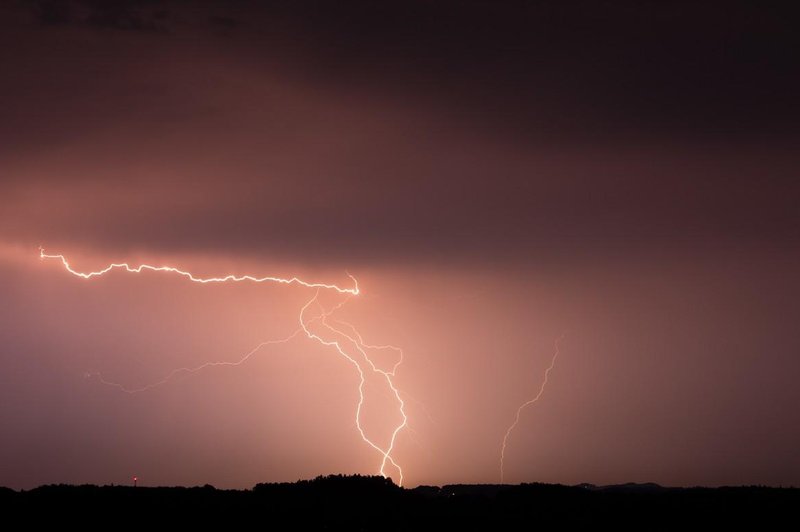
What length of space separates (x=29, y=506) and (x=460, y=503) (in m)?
12.0

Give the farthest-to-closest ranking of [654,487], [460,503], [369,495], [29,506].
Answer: [654,487], [369,495], [460,503], [29,506]

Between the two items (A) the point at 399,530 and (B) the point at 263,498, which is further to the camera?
(B) the point at 263,498

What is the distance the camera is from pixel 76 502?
31.7 metres

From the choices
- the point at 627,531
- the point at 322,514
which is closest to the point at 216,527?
the point at 322,514

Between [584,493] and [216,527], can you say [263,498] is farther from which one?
[584,493]

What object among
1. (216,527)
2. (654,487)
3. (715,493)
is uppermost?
(654,487)

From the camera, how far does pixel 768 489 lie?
3728 cm

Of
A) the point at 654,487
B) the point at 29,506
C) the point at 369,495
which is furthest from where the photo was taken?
the point at 654,487

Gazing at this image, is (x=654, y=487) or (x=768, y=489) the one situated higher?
(x=654, y=487)

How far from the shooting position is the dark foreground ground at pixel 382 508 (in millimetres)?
29750

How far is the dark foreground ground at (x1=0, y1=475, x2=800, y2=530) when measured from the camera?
2975cm

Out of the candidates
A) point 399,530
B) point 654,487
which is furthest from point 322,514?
point 654,487

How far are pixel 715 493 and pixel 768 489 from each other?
2551 millimetres

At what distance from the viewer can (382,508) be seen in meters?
32.8
